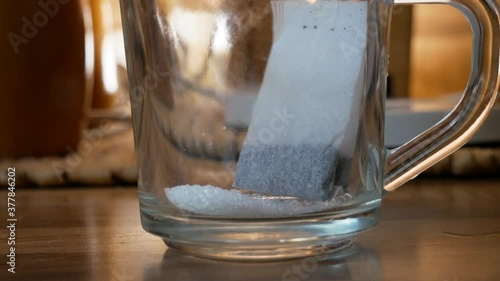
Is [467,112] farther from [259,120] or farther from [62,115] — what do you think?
[62,115]

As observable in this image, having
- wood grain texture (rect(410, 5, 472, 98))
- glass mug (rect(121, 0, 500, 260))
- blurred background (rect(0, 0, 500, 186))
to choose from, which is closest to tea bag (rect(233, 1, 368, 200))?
glass mug (rect(121, 0, 500, 260))

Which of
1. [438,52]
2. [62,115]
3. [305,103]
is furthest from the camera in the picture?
[438,52]

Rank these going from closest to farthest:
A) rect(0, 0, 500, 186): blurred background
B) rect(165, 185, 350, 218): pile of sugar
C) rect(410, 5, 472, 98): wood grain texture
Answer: rect(165, 185, 350, 218): pile of sugar → rect(0, 0, 500, 186): blurred background → rect(410, 5, 472, 98): wood grain texture

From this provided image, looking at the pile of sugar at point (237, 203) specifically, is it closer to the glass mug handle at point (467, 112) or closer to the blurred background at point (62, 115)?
the glass mug handle at point (467, 112)

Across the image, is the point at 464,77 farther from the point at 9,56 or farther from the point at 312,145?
the point at 312,145

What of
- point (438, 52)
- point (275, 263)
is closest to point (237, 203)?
point (275, 263)

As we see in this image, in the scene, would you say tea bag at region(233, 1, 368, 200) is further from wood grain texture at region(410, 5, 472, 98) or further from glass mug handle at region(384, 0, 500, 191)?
wood grain texture at region(410, 5, 472, 98)

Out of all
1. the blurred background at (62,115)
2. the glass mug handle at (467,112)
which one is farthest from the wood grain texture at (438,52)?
the glass mug handle at (467,112)
